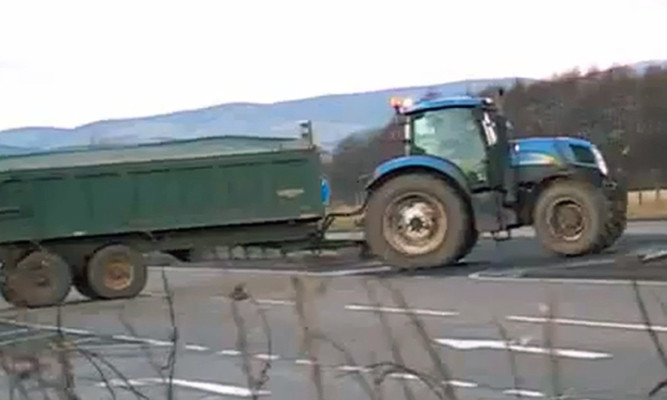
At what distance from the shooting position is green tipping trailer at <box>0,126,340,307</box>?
2194cm

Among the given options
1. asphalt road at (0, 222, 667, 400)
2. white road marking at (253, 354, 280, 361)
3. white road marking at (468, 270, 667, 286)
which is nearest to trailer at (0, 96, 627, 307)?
asphalt road at (0, 222, 667, 400)

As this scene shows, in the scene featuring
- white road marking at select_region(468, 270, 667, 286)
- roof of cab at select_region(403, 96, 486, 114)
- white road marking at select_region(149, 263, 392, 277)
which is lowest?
white road marking at select_region(149, 263, 392, 277)

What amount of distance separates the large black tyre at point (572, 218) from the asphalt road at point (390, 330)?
339 millimetres

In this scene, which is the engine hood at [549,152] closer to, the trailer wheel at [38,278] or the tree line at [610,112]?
the trailer wheel at [38,278]

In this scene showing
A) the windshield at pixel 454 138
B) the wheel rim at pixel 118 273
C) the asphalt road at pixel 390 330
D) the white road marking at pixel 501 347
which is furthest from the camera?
the wheel rim at pixel 118 273

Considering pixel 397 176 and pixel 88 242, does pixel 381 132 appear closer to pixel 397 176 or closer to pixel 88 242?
pixel 397 176

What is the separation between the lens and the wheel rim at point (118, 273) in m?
22.4

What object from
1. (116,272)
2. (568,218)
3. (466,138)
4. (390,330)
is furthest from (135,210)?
(390,330)

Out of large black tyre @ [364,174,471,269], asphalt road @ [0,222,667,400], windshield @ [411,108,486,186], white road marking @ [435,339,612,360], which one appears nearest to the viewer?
asphalt road @ [0,222,667,400]

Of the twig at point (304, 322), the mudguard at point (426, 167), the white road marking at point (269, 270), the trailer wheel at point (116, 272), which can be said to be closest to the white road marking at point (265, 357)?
the twig at point (304, 322)

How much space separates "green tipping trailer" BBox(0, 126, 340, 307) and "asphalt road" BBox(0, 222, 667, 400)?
0.72m

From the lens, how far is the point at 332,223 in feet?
75.1

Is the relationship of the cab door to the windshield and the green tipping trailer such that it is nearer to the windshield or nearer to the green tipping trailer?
the windshield

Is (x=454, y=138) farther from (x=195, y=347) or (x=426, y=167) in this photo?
(x=195, y=347)
